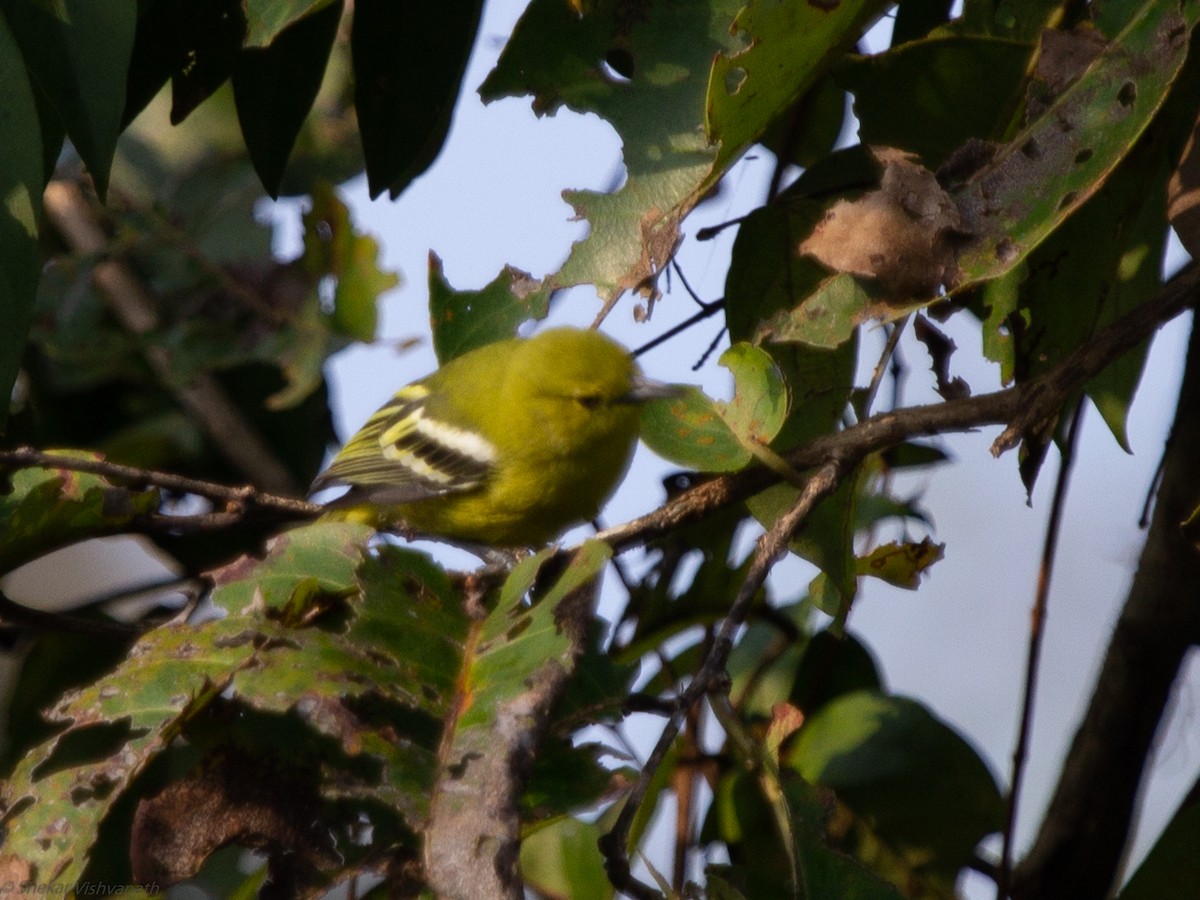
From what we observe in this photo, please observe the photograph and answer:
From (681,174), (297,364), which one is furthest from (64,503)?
(297,364)

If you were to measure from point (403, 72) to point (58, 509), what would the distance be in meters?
0.91

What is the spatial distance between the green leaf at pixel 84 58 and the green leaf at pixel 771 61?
2.33 ft

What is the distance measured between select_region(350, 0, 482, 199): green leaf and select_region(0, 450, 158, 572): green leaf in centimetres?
67

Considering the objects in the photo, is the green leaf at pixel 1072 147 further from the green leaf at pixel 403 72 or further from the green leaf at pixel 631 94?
the green leaf at pixel 403 72

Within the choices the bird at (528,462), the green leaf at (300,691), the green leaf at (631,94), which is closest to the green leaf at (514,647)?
the green leaf at (300,691)

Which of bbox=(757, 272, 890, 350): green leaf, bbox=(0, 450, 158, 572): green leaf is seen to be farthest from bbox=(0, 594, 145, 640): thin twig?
bbox=(757, 272, 890, 350): green leaf

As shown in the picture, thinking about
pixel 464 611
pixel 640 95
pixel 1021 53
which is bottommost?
pixel 464 611

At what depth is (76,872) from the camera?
1.42 meters

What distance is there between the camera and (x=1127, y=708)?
2205 millimetres

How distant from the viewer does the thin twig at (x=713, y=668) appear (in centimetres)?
119

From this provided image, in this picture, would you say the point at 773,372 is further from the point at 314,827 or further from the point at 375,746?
the point at 314,827

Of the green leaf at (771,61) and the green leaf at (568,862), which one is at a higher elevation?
the green leaf at (771,61)

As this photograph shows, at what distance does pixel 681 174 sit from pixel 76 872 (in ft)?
3.81

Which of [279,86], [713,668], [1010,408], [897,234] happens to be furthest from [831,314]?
[279,86]
